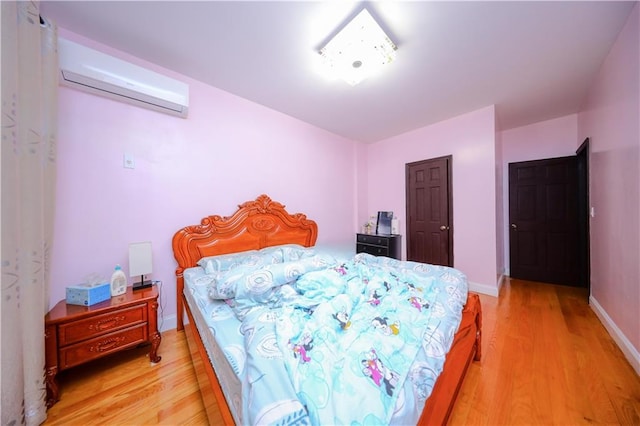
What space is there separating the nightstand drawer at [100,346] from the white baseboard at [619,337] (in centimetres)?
342

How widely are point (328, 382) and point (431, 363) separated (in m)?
0.46

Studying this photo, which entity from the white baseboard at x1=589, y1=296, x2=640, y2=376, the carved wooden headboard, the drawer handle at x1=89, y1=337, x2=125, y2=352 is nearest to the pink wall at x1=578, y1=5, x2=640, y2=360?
the white baseboard at x1=589, y1=296, x2=640, y2=376

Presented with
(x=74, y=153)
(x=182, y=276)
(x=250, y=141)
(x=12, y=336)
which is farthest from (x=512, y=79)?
(x=12, y=336)

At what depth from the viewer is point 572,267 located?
3.13 m

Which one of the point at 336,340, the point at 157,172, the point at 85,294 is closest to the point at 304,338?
the point at 336,340

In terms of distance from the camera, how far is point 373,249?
11.9ft

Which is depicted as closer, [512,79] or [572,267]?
[512,79]

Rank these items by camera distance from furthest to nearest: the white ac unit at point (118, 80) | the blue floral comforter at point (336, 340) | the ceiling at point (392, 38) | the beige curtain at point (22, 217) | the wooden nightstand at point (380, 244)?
the wooden nightstand at point (380, 244)
the white ac unit at point (118, 80)
the ceiling at point (392, 38)
the beige curtain at point (22, 217)
the blue floral comforter at point (336, 340)

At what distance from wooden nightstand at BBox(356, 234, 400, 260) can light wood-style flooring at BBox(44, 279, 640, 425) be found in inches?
63.9

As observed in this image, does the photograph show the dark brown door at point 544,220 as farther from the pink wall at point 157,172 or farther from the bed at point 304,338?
the pink wall at point 157,172

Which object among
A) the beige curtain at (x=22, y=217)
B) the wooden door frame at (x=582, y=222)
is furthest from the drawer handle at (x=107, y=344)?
the wooden door frame at (x=582, y=222)

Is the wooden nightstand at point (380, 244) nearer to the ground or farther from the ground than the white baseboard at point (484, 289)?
farther from the ground

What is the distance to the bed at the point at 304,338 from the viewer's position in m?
0.70

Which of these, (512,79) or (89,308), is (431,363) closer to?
(89,308)
